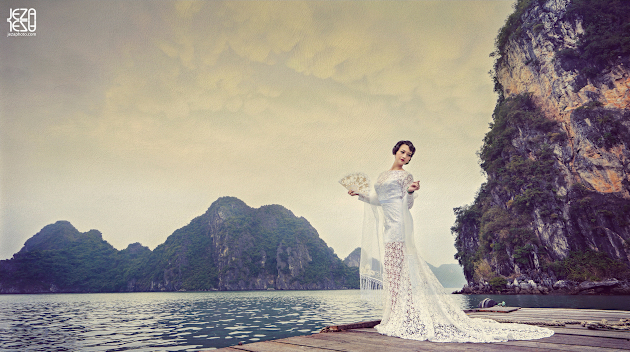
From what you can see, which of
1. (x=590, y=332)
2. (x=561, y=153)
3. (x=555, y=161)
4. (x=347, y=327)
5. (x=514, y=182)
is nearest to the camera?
(x=590, y=332)

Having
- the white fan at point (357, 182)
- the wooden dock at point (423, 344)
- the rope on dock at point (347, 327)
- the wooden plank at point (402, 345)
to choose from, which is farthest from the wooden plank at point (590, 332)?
the white fan at point (357, 182)

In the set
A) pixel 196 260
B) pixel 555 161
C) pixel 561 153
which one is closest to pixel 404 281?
pixel 561 153

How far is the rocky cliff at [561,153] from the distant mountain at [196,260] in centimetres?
6995

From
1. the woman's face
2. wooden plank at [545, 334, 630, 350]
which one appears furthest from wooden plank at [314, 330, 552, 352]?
the woman's face

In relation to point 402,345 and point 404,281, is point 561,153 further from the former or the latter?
point 402,345

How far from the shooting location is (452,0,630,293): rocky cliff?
120ft

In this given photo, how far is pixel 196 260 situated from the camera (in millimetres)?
134625

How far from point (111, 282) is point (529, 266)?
127250 millimetres

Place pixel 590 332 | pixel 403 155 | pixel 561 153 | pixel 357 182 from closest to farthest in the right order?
pixel 590 332
pixel 403 155
pixel 357 182
pixel 561 153

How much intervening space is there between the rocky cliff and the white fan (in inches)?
1694

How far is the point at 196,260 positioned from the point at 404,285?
143568mm

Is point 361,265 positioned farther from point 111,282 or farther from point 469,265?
point 111,282

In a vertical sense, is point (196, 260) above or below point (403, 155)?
below

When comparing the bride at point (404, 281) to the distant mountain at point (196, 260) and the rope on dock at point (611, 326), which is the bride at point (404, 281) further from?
the distant mountain at point (196, 260)
